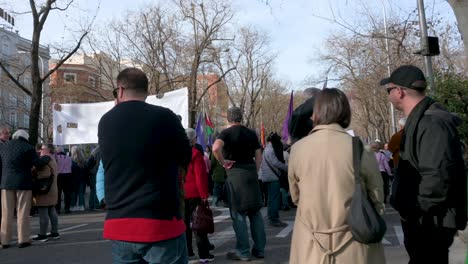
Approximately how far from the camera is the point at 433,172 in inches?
122

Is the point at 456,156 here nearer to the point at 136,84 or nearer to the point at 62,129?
the point at 136,84

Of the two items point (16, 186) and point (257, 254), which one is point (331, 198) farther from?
point (16, 186)

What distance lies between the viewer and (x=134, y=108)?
3.22 meters

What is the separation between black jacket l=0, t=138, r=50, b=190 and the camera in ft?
27.6

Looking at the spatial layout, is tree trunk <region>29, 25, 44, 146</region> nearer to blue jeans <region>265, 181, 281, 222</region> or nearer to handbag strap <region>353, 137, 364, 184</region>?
blue jeans <region>265, 181, 281, 222</region>

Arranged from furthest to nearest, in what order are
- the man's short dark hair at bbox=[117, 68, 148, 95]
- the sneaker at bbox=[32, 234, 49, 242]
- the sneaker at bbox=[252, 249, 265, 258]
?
1. the sneaker at bbox=[32, 234, 49, 242]
2. the sneaker at bbox=[252, 249, 265, 258]
3. the man's short dark hair at bbox=[117, 68, 148, 95]

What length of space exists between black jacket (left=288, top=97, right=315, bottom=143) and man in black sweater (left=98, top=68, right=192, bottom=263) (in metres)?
1.76

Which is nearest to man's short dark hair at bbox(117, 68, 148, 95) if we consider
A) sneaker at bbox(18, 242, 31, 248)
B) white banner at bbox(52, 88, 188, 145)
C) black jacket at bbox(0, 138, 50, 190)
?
black jacket at bbox(0, 138, 50, 190)

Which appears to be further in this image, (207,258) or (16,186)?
(16,186)

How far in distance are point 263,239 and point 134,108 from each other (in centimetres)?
409

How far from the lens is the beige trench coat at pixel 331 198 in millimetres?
2947

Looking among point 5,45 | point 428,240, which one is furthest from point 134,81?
point 5,45

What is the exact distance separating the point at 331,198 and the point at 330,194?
2cm

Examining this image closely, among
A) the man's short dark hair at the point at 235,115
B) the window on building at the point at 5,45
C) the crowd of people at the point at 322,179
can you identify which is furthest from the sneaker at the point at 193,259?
the window on building at the point at 5,45
